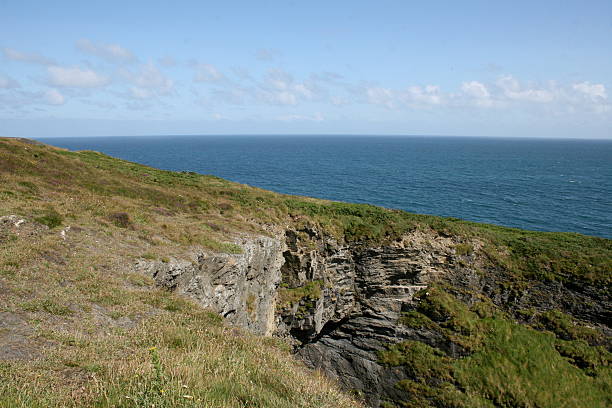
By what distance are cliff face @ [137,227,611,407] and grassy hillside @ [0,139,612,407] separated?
1.10m

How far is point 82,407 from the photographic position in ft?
22.0

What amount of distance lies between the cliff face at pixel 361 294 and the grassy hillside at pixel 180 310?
1.10 meters

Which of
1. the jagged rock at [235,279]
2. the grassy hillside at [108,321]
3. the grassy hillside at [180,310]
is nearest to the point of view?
the grassy hillside at [108,321]

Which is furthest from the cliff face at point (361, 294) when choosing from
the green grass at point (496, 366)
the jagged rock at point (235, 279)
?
the green grass at point (496, 366)

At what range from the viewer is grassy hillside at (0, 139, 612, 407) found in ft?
27.1

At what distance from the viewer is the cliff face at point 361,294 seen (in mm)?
30141

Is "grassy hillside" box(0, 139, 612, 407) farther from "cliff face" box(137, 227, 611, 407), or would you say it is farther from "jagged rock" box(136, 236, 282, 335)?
"jagged rock" box(136, 236, 282, 335)

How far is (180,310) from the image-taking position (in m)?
15.5

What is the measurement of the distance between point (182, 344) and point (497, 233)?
4299cm

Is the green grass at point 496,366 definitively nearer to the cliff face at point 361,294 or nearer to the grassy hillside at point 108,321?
the cliff face at point 361,294

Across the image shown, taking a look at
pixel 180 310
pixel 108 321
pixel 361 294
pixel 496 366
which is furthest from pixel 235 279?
pixel 496 366

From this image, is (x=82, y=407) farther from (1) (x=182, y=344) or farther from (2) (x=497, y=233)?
(2) (x=497, y=233)

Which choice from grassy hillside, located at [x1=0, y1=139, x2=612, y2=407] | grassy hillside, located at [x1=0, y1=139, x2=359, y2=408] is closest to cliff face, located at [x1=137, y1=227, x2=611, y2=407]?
grassy hillside, located at [x1=0, y1=139, x2=612, y2=407]

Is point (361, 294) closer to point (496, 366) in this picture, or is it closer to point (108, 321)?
point (496, 366)
